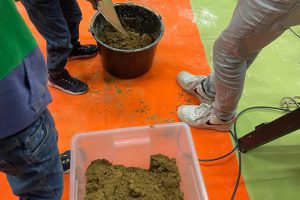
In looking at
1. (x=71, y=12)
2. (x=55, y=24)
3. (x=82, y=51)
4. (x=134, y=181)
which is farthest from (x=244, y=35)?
(x=82, y=51)

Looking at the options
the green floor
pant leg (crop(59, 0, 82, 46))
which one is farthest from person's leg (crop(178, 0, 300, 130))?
pant leg (crop(59, 0, 82, 46))

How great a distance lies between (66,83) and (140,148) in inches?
23.0

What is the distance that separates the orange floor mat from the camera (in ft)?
4.42

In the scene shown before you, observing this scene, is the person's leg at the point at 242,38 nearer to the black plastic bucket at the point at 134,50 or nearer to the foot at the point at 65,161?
the black plastic bucket at the point at 134,50

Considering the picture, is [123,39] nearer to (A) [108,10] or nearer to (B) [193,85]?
(A) [108,10]

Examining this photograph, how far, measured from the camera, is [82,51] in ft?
5.62

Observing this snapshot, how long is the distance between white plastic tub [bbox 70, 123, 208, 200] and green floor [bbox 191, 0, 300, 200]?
0.33 meters

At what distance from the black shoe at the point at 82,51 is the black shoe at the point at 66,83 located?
0.19 meters

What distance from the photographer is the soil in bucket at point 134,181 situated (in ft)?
3.67

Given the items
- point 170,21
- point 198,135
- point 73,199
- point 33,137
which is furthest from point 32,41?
point 170,21

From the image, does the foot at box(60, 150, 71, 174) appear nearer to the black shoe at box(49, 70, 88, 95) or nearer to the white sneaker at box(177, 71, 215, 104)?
the black shoe at box(49, 70, 88, 95)

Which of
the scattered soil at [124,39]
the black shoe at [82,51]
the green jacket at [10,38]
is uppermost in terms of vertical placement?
the green jacket at [10,38]

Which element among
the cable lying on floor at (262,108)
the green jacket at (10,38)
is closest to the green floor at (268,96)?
the cable lying on floor at (262,108)

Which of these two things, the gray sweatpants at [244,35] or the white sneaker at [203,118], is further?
the white sneaker at [203,118]
